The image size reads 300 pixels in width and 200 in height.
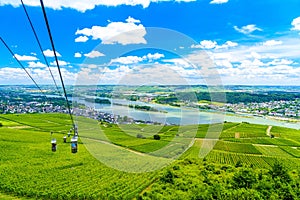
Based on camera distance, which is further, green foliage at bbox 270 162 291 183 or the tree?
green foliage at bbox 270 162 291 183

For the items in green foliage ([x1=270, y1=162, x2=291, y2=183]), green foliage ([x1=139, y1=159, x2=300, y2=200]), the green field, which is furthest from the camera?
green foliage ([x1=270, y1=162, x2=291, y2=183])

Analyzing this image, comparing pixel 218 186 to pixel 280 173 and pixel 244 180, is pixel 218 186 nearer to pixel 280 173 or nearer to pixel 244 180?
pixel 244 180

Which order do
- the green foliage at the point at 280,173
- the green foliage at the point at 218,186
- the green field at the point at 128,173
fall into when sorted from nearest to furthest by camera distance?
1. the green foliage at the point at 218,186
2. the green field at the point at 128,173
3. the green foliage at the point at 280,173

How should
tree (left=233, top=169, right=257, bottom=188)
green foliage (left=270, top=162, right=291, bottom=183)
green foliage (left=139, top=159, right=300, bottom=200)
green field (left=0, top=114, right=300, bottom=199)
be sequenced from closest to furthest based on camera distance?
green foliage (left=139, top=159, right=300, bottom=200) < green field (left=0, top=114, right=300, bottom=199) < tree (left=233, top=169, right=257, bottom=188) < green foliage (left=270, top=162, right=291, bottom=183)

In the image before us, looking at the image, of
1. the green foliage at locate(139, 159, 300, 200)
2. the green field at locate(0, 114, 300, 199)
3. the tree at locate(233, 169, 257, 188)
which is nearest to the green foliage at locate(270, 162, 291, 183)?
the green foliage at locate(139, 159, 300, 200)

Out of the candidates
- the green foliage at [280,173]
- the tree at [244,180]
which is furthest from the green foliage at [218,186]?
the green foliage at [280,173]

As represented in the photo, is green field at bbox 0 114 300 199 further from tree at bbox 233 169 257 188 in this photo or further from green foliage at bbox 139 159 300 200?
tree at bbox 233 169 257 188

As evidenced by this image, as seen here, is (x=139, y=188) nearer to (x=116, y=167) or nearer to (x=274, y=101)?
(x=116, y=167)

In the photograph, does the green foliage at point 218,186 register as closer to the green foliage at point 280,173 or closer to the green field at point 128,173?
the green field at point 128,173

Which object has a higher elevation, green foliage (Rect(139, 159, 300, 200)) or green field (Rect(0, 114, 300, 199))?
green foliage (Rect(139, 159, 300, 200))
